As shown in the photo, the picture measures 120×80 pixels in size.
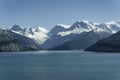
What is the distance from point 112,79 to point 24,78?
125ft

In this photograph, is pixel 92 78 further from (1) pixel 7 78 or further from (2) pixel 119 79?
(1) pixel 7 78

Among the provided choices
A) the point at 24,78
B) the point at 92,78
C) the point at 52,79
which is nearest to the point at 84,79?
the point at 92,78

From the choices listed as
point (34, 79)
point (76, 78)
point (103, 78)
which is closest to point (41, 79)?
point (34, 79)

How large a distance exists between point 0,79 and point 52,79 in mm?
22226

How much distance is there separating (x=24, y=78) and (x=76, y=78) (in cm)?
2272

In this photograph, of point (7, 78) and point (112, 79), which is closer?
point (112, 79)

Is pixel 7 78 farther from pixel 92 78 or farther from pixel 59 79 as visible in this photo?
pixel 92 78

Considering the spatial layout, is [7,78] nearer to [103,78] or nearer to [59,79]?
[59,79]

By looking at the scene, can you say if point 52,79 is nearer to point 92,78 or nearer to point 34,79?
point 34,79

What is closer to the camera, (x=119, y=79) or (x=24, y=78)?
(x=119, y=79)

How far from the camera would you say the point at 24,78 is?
155 meters

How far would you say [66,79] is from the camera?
148250 mm

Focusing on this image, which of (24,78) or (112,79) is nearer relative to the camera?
(112,79)

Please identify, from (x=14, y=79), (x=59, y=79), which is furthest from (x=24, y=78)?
(x=59, y=79)
